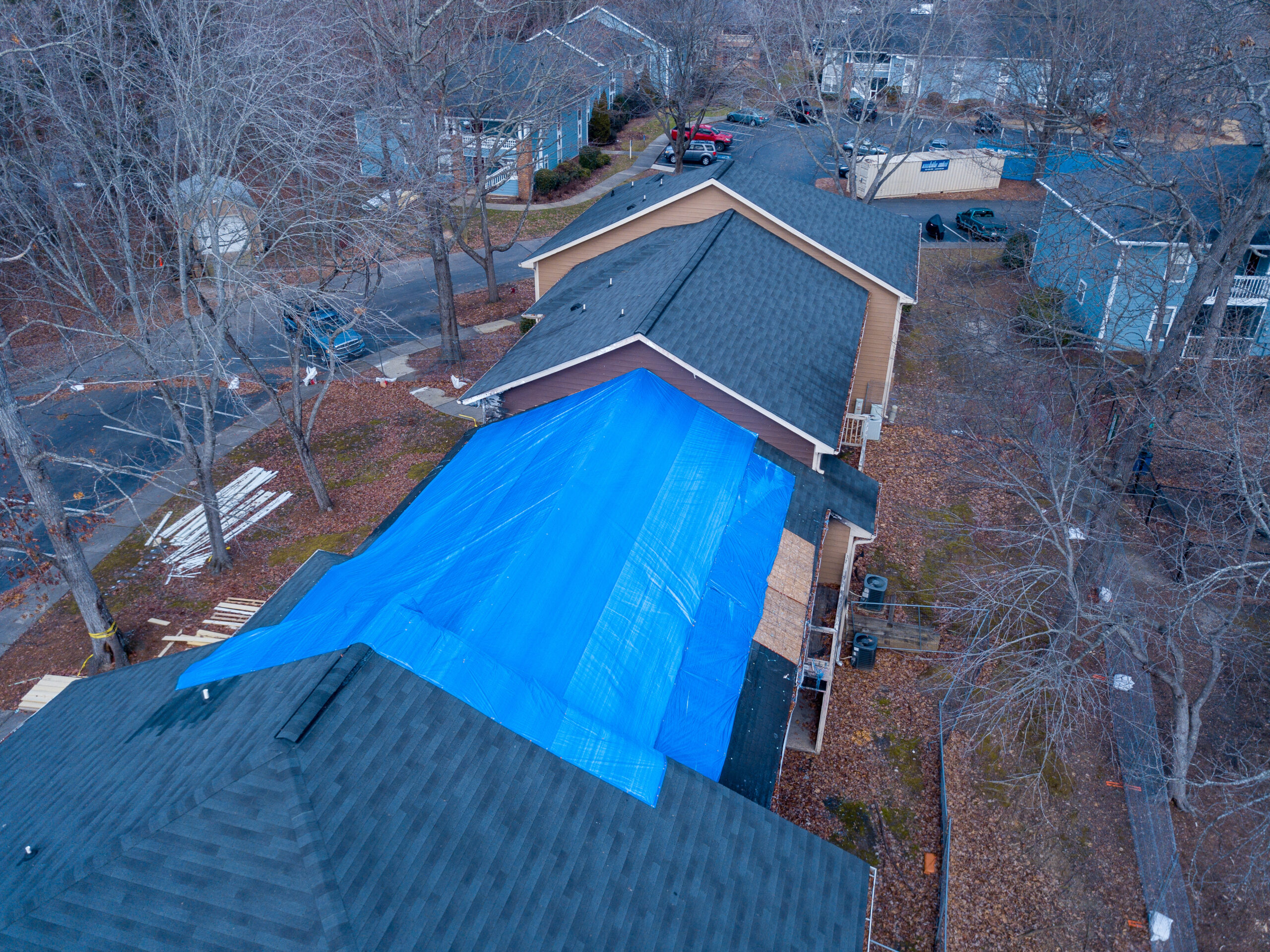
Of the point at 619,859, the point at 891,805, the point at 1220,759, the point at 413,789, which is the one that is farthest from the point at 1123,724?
the point at 413,789

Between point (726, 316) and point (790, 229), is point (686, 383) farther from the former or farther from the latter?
point (790, 229)

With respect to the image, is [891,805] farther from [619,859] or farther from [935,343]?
[935,343]

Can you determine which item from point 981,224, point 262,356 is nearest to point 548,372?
point 262,356

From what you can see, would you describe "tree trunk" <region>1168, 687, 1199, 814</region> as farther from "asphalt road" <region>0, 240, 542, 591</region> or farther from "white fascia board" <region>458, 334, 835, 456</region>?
"asphalt road" <region>0, 240, 542, 591</region>

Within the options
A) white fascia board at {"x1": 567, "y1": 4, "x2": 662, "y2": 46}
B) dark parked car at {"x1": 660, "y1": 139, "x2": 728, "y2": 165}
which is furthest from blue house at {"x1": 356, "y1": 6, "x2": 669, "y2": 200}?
dark parked car at {"x1": 660, "y1": 139, "x2": 728, "y2": 165}

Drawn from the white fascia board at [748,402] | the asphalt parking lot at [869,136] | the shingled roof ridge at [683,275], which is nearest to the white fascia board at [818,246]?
the shingled roof ridge at [683,275]

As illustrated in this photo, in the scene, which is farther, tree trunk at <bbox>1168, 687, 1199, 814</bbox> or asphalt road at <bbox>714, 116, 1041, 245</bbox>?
asphalt road at <bbox>714, 116, 1041, 245</bbox>

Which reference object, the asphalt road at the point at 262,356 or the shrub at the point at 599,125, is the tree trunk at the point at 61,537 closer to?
the asphalt road at the point at 262,356

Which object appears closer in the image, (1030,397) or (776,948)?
(776,948)
